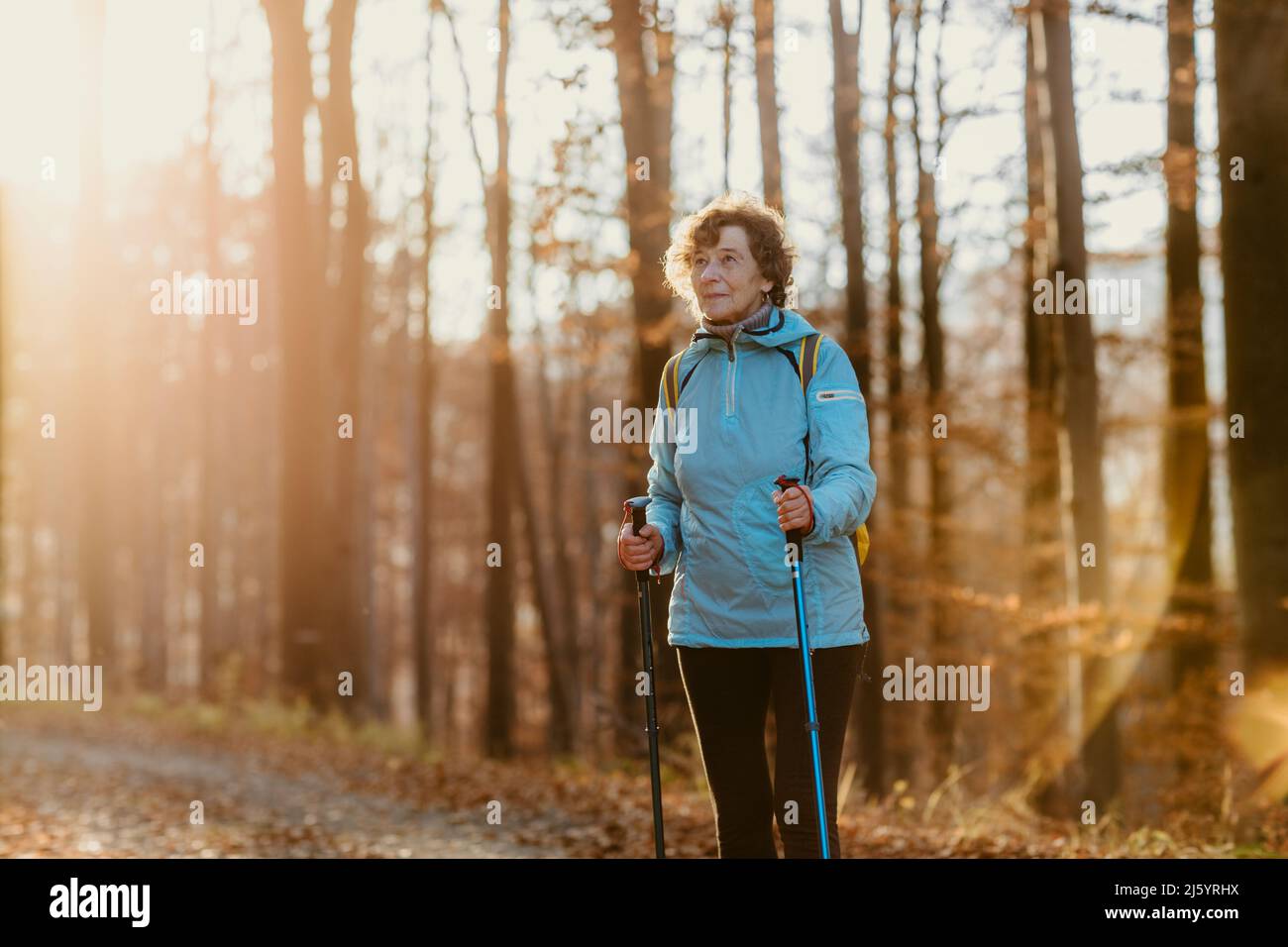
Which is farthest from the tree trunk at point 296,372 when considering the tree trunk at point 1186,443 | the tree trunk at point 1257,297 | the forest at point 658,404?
the tree trunk at point 1257,297

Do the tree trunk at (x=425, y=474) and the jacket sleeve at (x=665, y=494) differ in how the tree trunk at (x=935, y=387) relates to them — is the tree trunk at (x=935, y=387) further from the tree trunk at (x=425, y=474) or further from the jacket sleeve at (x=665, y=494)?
the jacket sleeve at (x=665, y=494)

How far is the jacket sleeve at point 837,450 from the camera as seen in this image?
3.86 meters

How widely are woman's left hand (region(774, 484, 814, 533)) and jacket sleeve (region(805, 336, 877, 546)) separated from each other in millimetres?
29

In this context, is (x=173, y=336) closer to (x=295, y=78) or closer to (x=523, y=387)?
(x=523, y=387)

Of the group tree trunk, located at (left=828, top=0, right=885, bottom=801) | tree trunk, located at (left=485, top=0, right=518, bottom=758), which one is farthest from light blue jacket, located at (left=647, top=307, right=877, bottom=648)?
tree trunk, located at (left=485, top=0, right=518, bottom=758)

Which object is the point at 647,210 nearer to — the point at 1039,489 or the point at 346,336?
the point at 1039,489

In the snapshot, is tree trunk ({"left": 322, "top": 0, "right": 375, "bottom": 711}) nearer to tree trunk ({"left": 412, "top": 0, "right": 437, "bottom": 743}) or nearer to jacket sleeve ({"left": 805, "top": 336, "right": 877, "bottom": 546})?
tree trunk ({"left": 412, "top": 0, "right": 437, "bottom": 743})

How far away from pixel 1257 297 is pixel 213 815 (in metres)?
7.98

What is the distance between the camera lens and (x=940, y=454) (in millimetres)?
15219

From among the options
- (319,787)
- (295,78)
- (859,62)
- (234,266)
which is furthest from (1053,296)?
(234,266)

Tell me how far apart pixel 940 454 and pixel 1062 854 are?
8914 millimetres

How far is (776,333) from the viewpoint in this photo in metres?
4.09

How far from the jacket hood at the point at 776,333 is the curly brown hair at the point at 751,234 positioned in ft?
0.48

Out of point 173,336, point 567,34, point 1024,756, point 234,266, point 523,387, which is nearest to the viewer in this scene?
point 567,34
